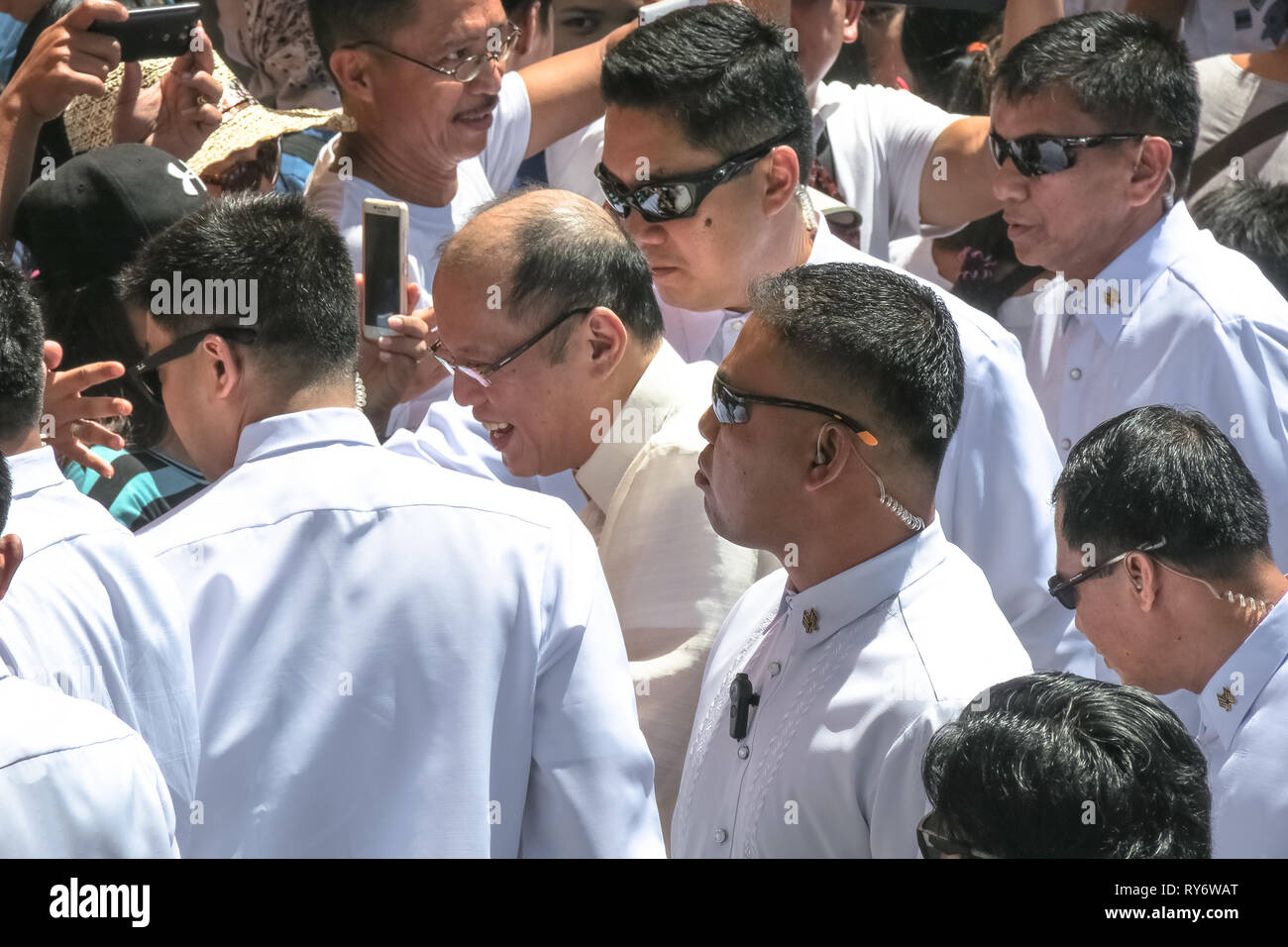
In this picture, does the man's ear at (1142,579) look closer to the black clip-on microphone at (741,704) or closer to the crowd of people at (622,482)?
the crowd of people at (622,482)

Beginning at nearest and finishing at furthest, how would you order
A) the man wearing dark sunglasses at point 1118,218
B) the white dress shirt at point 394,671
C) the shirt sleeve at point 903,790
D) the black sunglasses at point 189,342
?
the shirt sleeve at point 903,790
the white dress shirt at point 394,671
the black sunglasses at point 189,342
the man wearing dark sunglasses at point 1118,218

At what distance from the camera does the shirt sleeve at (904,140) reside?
4.70 metres

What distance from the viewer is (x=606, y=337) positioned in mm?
3162

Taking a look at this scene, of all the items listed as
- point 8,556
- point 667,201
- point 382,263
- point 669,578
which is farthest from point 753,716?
point 382,263

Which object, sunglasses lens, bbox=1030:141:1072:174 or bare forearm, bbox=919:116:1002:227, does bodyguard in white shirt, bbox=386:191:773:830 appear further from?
bare forearm, bbox=919:116:1002:227

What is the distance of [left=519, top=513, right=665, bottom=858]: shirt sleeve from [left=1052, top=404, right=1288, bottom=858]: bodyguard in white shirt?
0.96 meters

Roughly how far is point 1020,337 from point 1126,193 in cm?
72

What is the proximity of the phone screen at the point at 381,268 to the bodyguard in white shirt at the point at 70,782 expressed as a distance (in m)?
1.79

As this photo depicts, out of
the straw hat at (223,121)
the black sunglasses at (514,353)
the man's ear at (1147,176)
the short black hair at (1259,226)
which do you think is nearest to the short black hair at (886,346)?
the black sunglasses at (514,353)

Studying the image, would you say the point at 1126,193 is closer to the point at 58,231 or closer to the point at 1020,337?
the point at 1020,337

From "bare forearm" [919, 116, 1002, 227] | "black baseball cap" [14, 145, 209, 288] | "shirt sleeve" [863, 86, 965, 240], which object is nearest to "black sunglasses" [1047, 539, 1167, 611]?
"bare forearm" [919, 116, 1002, 227]

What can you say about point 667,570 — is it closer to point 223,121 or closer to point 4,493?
point 4,493

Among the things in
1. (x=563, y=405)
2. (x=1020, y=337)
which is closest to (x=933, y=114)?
(x=1020, y=337)

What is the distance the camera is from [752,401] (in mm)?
2643
